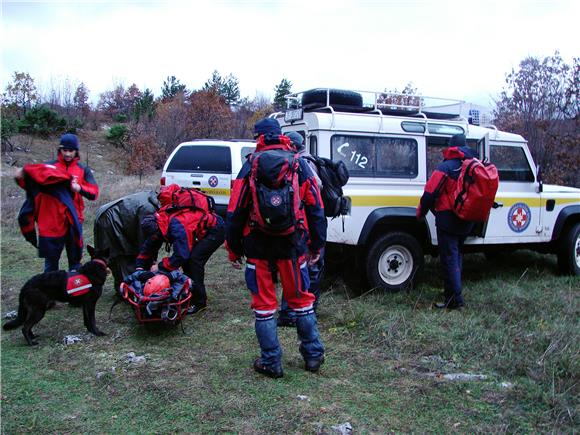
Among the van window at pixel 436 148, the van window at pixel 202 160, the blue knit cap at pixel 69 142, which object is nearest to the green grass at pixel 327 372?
the van window at pixel 436 148

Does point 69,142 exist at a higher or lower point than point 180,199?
higher

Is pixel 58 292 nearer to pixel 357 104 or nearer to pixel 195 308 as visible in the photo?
pixel 195 308

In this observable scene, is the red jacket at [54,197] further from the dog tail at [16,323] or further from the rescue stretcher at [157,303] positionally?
the rescue stretcher at [157,303]

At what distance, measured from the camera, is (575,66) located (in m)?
12.7

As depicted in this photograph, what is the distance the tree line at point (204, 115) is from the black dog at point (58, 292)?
12.5 feet

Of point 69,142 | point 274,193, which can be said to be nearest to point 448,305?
point 274,193

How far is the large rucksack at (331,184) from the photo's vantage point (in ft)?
15.6

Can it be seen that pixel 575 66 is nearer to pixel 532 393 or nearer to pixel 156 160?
pixel 532 393

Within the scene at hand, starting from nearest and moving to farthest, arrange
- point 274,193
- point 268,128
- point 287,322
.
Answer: point 274,193 < point 268,128 < point 287,322

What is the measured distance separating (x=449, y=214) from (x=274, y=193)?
8.78 ft

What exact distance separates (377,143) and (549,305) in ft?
8.39

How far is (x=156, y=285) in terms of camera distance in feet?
15.5

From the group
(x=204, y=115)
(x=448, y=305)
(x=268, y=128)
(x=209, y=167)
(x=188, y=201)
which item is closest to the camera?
(x=268, y=128)

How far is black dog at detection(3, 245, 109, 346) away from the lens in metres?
4.59
